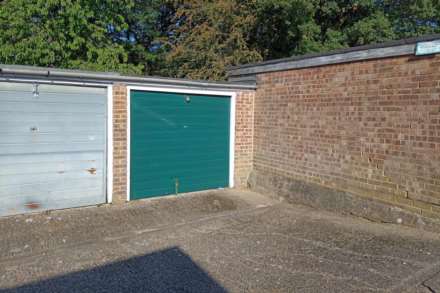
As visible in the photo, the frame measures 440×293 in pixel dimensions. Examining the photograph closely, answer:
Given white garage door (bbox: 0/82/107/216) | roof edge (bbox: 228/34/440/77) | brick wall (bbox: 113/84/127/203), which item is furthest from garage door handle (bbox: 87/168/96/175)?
roof edge (bbox: 228/34/440/77)

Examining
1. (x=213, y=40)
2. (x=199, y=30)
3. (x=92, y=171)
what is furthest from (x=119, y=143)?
(x=199, y=30)

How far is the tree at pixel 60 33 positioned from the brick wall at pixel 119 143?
22.7ft

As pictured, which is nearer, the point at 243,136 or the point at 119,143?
the point at 119,143

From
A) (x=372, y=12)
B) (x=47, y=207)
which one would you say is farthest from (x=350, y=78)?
(x=372, y=12)

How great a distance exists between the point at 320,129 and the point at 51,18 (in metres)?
10.6

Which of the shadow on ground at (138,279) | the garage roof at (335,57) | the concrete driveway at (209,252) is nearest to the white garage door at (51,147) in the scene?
the concrete driveway at (209,252)

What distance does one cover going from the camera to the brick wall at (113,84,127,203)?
705 centimetres

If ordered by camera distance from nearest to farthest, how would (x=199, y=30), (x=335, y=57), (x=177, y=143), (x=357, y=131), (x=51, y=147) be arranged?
(x=51, y=147) → (x=357, y=131) → (x=335, y=57) → (x=177, y=143) → (x=199, y=30)

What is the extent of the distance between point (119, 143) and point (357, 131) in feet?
14.8

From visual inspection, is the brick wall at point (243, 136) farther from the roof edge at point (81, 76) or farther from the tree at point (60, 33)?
the tree at point (60, 33)

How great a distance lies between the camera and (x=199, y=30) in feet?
52.5

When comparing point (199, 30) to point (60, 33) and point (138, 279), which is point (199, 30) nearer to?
point (60, 33)

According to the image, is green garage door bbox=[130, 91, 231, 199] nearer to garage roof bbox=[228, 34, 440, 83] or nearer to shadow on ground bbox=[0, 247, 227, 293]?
garage roof bbox=[228, 34, 440, 83]

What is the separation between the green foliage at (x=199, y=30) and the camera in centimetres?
1260
